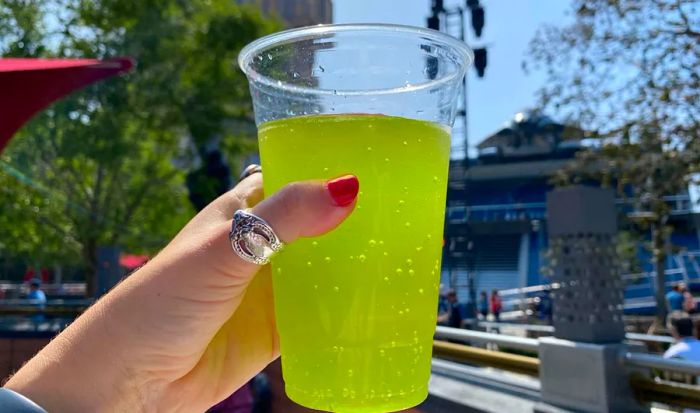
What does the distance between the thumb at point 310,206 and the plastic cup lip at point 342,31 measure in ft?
0.64

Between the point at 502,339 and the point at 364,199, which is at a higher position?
the point at 364,199

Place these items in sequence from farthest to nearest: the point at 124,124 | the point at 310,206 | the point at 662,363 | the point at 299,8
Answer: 1. the point at 299,8
2. the point at 124,124
3. the point at 662,363
4. the point at 310,206

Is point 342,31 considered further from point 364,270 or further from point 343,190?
Answer: point 364,270

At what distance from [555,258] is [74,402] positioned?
4081mm

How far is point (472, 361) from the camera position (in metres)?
4.51

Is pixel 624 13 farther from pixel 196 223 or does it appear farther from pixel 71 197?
pixel 71 197

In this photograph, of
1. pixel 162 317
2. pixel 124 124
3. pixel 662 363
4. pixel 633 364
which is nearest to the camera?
pixel 162 317

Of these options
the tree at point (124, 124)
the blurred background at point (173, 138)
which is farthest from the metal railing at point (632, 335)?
the tree at point (124, 124)

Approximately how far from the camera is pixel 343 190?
99 cm

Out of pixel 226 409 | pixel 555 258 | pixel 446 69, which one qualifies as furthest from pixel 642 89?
pixel 446 69

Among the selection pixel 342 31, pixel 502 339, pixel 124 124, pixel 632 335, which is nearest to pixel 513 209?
pixel 124 124

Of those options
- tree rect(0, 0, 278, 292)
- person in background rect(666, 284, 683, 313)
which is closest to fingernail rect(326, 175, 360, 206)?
tree rect(0, 0, 278, 292)

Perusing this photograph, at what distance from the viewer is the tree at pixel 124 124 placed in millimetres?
11703

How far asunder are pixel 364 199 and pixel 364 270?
12cm
